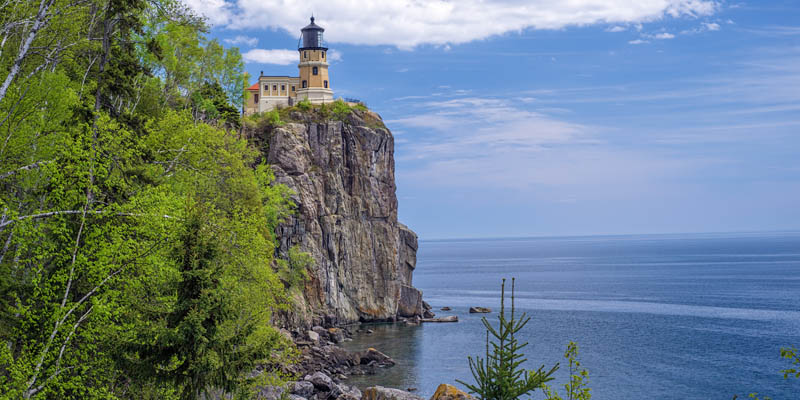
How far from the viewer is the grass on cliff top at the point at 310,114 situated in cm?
9025

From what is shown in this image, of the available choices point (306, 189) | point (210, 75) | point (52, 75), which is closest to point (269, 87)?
point (306, 189)

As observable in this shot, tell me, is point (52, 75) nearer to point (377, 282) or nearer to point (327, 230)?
point (327, 230)

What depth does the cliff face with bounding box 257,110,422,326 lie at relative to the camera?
84.7m

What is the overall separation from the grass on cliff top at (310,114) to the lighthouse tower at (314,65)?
735 centimetres

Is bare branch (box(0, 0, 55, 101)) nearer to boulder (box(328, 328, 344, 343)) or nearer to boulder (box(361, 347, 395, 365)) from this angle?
boulder (box(361, 347, 395, 365))

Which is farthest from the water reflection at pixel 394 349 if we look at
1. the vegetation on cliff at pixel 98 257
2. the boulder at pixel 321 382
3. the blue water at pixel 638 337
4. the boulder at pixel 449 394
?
the vegetation on cliff at pixel 98 257

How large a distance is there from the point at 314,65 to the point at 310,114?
1762 cm

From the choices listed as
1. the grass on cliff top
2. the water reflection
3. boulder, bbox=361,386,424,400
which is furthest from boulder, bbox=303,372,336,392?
the grass on cliff top

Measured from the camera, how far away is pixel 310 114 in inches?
3720

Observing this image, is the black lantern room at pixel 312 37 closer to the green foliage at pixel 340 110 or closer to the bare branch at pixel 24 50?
the green foliage at pixel 340 110

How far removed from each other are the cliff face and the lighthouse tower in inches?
449

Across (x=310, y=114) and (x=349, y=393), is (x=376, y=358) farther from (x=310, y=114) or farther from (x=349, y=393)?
(x=310, y=114)

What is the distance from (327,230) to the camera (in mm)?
88750

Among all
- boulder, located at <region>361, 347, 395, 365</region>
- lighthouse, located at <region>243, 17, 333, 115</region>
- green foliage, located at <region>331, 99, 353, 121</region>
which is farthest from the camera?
lighthouse, located at <region>243, 17, 333, 115</region>
